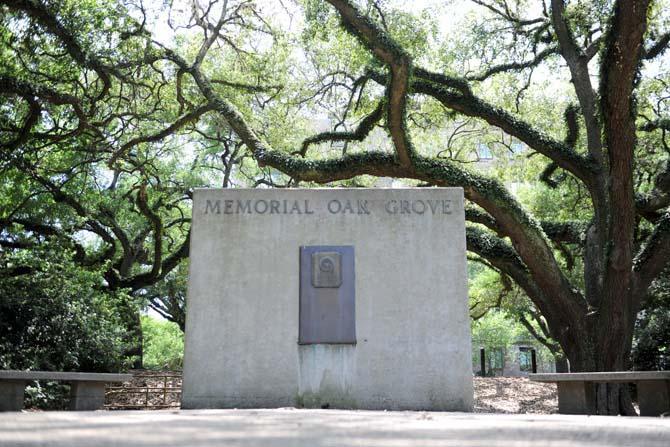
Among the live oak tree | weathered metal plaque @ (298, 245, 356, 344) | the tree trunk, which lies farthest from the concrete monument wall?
the tree trunk

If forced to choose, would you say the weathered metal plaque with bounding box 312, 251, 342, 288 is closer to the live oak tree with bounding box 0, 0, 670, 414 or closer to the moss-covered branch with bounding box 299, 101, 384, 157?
the live oak tree with bounding box 0, 0, 670, 414

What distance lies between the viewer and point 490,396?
18.3 metres

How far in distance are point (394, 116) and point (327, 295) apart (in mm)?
4734

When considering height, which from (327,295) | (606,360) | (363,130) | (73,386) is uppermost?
(363,130)

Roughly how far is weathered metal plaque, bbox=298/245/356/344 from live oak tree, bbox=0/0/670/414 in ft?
14.3

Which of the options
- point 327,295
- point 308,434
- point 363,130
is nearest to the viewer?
point 308,434

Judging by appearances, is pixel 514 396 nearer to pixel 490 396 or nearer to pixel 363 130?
pixel 490 396

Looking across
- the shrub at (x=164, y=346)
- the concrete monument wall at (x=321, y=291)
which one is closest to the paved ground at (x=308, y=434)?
the concrete monument wall at (x=321, y=291)

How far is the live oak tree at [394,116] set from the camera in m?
12.3

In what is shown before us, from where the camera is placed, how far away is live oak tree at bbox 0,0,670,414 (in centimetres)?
1228

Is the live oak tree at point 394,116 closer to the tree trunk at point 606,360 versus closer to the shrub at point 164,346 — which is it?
the tree trunk at point 606,360

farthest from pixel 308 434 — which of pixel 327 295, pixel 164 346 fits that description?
pixel 164 346

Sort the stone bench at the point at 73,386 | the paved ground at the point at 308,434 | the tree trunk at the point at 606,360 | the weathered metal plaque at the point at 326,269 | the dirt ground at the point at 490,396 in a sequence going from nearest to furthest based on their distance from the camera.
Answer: the paved ground at the point at 308,434
the stone bench at the point at 73,386
the weathered metal plaque at the point at 326,269
the tree trunk at the point at 606,360
the dirt ground at the point at 490,396

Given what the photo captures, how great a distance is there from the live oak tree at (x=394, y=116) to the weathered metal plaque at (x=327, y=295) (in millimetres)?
4355
